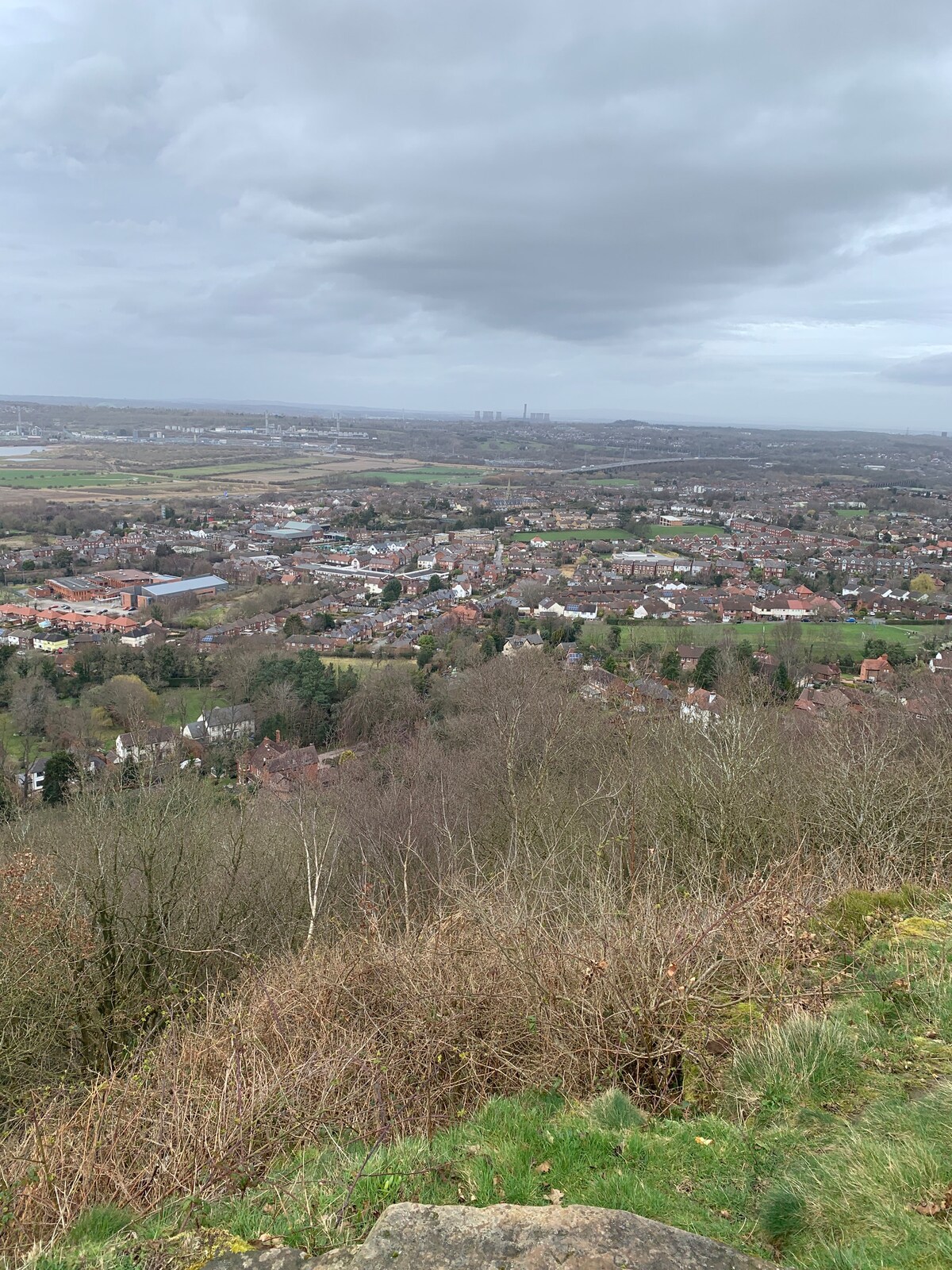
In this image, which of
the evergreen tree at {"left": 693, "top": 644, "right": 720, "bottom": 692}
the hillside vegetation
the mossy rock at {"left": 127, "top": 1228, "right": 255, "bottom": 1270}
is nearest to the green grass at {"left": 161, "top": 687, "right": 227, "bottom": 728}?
the hillside vegetation

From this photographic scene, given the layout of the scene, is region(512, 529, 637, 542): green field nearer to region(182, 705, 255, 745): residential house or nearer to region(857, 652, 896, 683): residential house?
region(857, 652, 896, 683): residential house

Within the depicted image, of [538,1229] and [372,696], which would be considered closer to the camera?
[538,1229]

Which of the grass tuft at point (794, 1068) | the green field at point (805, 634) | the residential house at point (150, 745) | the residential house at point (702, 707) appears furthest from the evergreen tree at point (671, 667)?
the grass tuft at point (794, 1068)

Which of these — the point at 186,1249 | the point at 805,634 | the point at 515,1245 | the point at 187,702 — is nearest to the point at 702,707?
the point at 805,634

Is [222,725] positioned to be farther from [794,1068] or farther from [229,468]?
[229,468]

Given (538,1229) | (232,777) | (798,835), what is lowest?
(232,777)

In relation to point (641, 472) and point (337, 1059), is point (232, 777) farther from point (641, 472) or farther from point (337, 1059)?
point (641, 472)

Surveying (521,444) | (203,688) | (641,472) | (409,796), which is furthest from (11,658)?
(521,444)

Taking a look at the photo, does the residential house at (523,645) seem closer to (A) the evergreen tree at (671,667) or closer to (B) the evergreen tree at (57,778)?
(A) the evergreen tree at (671,667)
